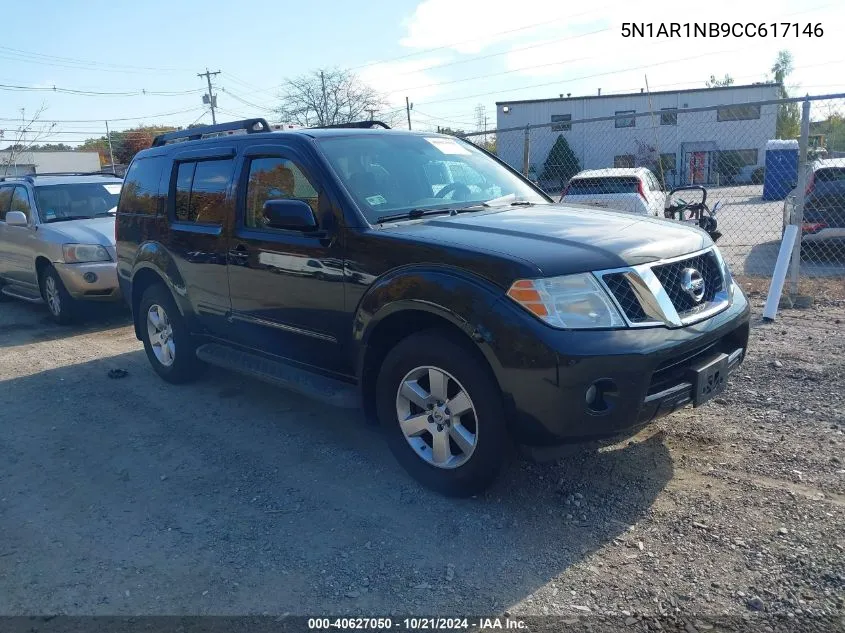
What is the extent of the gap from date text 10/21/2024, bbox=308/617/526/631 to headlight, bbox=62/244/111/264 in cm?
704

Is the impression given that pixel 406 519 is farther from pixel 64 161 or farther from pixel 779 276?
pixel 64 161

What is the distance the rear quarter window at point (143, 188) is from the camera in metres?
A: 5.92

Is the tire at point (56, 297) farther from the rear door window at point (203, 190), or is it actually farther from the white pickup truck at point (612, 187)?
the white pickup truck at point (612, 187)

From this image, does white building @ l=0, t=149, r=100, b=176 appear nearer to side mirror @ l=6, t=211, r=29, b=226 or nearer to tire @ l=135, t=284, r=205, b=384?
Result: side mirror @ l=6, t=211, r=29, b=226

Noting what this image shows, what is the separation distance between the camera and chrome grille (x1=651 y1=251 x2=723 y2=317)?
3498mm

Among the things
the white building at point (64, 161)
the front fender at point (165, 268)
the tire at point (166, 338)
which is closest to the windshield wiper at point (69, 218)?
the tire at point (166, 338)

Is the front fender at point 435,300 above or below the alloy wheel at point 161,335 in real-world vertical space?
above

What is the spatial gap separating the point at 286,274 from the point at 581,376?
2.14 metres

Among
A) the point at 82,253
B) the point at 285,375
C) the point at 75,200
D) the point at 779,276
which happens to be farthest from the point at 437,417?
the point at 75,200

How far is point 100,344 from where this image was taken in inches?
311

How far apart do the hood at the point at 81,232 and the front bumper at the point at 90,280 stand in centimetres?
30

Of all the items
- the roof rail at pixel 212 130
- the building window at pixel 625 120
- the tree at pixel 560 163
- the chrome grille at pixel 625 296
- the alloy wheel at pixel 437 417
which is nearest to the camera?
the chrome grille at pixel 625 296

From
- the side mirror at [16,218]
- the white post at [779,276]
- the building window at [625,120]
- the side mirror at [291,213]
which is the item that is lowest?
the white post at [779,276]

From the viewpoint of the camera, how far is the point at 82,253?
8.57 m
